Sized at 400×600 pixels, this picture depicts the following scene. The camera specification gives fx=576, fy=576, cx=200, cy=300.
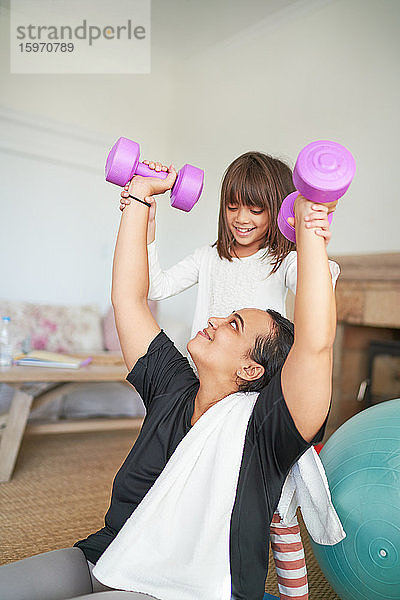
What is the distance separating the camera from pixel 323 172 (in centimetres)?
85

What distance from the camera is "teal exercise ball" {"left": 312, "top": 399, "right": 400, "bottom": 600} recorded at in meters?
1.27

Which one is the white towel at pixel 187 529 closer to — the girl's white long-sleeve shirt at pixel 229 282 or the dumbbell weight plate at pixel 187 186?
the dumbbell weight plate at pixel 187 186

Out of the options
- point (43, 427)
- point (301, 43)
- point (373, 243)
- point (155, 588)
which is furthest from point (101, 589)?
point (301, 43)

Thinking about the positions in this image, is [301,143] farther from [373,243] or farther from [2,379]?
[2,379]

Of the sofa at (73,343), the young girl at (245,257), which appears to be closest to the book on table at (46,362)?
the sofa at (73,343)

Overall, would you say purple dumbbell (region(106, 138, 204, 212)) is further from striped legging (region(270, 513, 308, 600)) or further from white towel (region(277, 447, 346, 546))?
striped legging (region(270, 513, 308, 600))

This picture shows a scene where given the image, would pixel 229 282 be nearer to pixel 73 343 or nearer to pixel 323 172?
pixel 323 172

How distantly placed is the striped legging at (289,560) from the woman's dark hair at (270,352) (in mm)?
409

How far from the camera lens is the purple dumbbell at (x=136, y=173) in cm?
124

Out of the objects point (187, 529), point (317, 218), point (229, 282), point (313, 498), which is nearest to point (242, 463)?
point (187, 529)

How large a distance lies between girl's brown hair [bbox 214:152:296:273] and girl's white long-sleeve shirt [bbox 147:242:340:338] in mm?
35

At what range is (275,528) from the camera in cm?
140

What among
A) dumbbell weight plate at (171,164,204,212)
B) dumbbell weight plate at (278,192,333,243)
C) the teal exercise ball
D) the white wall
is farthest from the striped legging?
the white wall

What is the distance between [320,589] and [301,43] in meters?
3.57
